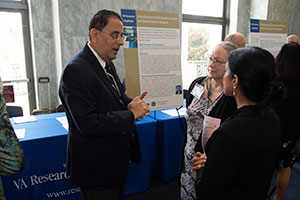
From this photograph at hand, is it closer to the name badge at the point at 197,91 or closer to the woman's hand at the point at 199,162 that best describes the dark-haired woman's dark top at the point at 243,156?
the woman's hand at the point at 199,162

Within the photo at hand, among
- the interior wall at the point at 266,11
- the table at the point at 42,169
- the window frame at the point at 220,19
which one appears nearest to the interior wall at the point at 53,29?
the table at the point at 42,169

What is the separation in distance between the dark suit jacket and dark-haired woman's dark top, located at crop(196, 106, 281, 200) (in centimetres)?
53

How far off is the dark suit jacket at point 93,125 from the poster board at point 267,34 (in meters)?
2.77

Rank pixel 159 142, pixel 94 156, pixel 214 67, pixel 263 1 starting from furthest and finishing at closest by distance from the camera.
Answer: pixel 263 1 < pixel 159 142 < pixel 214 67 < pixel 94 156

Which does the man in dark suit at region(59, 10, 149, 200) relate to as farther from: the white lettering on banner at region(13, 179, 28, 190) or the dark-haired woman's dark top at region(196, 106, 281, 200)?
the white lettering on banner at region(13, 179, 28, 190)

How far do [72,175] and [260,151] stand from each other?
0.97 m

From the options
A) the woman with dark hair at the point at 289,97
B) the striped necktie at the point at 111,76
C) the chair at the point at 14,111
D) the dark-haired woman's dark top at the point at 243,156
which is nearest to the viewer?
the dark-haired woman's dark top at the point at 243,156

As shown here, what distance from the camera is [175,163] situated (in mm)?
2646

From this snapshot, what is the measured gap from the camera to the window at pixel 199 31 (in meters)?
4.85

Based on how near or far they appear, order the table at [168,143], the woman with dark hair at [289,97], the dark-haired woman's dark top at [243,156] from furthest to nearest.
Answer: the table at [168,143] → the woman with dark hair at [289,97] → the dark-haired woman's dark top at [243,156]

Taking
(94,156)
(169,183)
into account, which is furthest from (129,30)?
(169,183)

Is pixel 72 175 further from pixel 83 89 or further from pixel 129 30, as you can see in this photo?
pixel 129 30

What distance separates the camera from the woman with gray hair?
147 cm

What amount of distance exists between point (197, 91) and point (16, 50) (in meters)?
3.04
